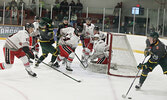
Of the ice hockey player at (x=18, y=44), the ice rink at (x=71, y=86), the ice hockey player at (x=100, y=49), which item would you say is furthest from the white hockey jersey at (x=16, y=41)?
the ice hockey player at (x=100, y=49)

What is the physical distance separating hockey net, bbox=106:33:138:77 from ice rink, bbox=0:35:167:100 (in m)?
0.30

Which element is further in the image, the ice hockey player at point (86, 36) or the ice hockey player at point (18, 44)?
the ice hockey player at point (86, 36)

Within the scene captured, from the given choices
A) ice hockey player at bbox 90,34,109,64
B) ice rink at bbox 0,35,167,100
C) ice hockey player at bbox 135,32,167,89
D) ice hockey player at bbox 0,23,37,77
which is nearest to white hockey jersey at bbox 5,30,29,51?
ice hockey player at bbox 0,23,37,77

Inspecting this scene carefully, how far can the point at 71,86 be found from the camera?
14.5 ft

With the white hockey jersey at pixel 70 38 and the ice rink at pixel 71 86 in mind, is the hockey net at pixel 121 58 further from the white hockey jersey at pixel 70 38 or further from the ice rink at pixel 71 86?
the white hockey jersey at pixel 70 38

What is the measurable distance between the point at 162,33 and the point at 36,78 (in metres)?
6.21

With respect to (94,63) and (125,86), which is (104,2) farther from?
(125,86)

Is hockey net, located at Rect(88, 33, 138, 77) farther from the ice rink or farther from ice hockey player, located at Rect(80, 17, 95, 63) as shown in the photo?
ice hockey player, located at Rect(80, 17, 95, 63)

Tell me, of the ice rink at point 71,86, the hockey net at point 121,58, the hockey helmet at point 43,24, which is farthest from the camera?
the hockey net at point 121,58

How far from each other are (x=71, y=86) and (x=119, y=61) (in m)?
1.48

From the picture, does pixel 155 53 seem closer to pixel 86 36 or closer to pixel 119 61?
pixel 119 61

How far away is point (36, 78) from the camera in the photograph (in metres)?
4.77

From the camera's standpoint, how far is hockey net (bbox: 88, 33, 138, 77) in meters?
5.40

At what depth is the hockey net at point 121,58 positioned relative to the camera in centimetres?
540
